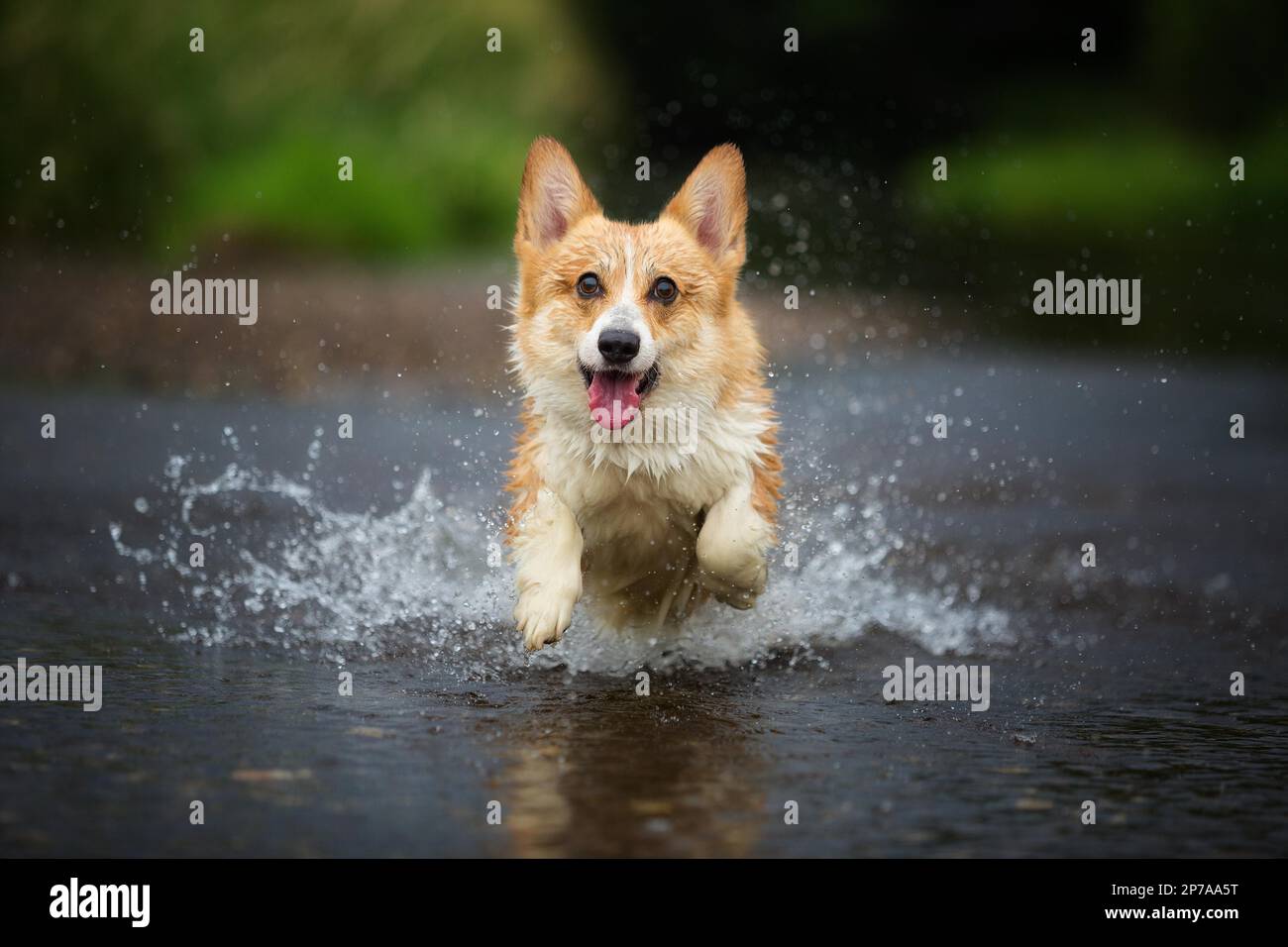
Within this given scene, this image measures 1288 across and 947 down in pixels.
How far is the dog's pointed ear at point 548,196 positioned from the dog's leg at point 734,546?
1.03 metres

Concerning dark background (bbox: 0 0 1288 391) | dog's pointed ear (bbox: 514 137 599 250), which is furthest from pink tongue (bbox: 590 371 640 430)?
dark background (bbox: 0 0 1288 391)

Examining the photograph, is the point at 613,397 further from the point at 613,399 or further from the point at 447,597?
the point at 447,597

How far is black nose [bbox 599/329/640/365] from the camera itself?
14.2 feet

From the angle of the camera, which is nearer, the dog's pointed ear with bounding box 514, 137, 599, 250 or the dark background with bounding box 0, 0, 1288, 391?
the dog's pointed ear with bounding box 514, 137, 599, 250

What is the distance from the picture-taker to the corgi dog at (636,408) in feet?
14.8

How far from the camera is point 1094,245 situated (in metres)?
17.2

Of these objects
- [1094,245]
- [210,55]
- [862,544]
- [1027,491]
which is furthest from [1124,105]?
[862,544]

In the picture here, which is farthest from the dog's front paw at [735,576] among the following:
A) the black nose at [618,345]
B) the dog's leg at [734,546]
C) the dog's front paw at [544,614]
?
the black nose at [618,345]

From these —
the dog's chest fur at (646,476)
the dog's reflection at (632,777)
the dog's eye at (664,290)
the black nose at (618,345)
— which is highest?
the dog's eye at (664,290)

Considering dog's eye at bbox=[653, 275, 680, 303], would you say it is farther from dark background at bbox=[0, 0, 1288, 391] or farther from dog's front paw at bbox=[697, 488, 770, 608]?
dark background at bbox=[0, 0, 1288, 391]

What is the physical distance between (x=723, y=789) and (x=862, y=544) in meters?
3.17

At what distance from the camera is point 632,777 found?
11.9 feet

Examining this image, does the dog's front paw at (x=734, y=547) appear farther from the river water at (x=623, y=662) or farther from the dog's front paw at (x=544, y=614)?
the dog's front paw at (x=544, y=614)

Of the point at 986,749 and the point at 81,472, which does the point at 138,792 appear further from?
the point at 81,472
